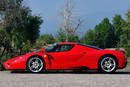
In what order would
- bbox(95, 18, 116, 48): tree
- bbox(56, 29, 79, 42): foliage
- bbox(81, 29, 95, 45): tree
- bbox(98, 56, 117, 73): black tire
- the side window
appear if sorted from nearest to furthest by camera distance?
bbox(98, 56, 117, 73): black tire → the side window → bbox(56, 29, 79, 42): foliage → bbox(81, 29, 95, 45): tree → bbox(95, 18, 116, 48): tree

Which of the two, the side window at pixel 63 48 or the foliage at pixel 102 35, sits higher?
the foliage at pixel 102 35

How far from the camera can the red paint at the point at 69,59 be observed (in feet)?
54.6

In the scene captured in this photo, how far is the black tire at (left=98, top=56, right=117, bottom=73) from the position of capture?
16.6 m

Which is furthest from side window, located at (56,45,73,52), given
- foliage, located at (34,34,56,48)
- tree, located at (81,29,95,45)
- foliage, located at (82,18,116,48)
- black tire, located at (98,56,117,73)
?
foliage, located at (82,18,116,48)

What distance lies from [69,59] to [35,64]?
1.27 metres

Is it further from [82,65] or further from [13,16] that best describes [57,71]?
A: [13,16]

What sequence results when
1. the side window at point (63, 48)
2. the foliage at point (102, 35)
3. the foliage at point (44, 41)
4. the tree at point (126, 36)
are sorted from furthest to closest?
the foliage at point (102, 35)
the tree at point (126, 36)
the foliage at point (44, 41)
the side window at point (63, 48)

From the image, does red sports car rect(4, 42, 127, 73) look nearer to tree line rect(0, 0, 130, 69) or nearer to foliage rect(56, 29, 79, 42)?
tree line rect(0, 0, 130, 69)

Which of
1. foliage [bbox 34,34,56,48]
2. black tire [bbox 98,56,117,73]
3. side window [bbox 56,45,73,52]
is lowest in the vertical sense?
black tire [bbox 98,56,117,73]

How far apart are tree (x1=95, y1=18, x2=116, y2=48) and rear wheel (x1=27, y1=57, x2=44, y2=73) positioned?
5995 centimetres

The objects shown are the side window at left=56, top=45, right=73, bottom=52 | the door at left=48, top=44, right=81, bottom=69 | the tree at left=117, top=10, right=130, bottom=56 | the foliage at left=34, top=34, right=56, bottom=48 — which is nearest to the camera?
the door at left=48, top=44, right=81, bottom=69

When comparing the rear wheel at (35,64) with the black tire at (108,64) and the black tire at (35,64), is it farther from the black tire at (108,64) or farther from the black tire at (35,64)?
the black tire at (108,64)

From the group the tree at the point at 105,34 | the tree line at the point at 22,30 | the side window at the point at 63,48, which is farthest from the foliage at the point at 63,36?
the side window at the point at 63,48

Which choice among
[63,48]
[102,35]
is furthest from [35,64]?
A: [102,35]
